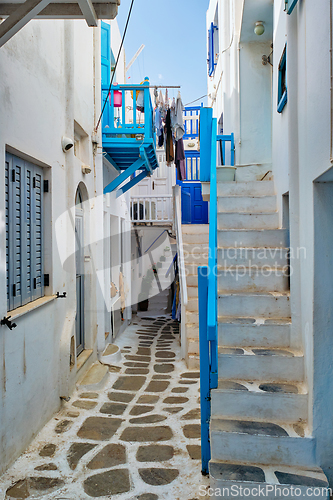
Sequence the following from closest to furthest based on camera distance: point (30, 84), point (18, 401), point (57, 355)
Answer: point (18, 401), point (30, 84), point (57, 355)

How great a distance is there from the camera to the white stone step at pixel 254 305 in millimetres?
3809

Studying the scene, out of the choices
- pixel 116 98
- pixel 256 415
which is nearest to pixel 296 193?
pixel 256 415

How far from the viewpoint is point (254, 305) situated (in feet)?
12.6

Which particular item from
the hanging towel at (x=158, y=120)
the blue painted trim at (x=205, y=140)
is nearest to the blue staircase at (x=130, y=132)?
the hanging towel at (x=158, y=120)

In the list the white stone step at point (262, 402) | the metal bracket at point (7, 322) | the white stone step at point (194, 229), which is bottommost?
the white stone step at point (262, 402)

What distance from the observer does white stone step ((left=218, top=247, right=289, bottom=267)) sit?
4.24 meters

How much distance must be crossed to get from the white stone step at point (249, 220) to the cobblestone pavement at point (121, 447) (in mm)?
2386

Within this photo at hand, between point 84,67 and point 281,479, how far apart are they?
6.21m

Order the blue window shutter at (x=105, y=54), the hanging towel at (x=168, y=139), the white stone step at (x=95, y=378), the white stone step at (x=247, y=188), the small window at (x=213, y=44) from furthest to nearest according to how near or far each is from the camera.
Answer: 1. the small window at (x=213, y=44)
2. the hanging towel at (x=168, y=139)
3. the blue window shutter at (x=105, y=54)
4. the white stone step at (x=247, y=188)
5. the white stone step at (x=95, y=378)

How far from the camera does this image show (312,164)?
9.15ft

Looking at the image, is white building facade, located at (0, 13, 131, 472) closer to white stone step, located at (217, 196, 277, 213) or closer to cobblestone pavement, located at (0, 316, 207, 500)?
cobblestone pavement, located at (0, 316, 207, 500)

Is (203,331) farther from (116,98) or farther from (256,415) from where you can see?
(116,98)

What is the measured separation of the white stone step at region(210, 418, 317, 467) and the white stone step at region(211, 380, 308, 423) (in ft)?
0.41

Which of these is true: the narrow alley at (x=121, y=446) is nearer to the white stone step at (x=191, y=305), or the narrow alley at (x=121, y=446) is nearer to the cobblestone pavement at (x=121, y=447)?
the cobblestone pavement at (x=121, y=447)
